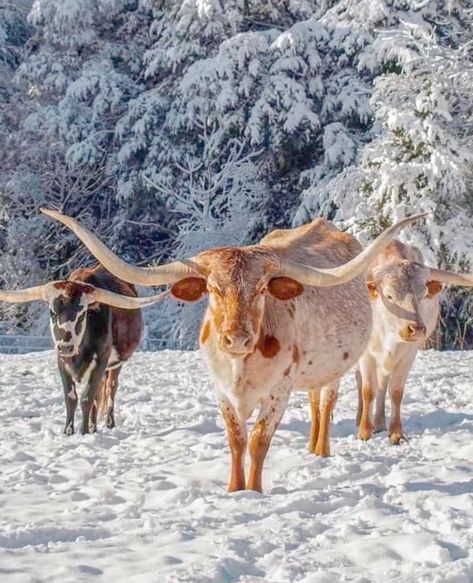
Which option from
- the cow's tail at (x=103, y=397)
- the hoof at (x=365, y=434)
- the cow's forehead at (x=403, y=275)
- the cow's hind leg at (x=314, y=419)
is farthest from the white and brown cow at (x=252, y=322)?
the cow's tail at (x=103, y=397)

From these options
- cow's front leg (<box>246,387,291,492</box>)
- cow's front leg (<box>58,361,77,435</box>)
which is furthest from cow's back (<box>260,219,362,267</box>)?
cow's front leg (<box>58,361,77,435</box>)

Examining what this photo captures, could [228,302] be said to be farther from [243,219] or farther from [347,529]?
[243,219]

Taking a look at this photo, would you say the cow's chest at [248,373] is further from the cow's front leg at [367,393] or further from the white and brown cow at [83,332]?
the cow's front leg at [367,393]

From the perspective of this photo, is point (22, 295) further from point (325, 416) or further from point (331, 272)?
point (331, 272)

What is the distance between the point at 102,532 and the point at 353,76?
2261 cm

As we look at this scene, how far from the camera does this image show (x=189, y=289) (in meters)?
6.00

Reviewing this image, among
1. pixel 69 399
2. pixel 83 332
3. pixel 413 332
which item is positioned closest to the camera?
pixel 413 332

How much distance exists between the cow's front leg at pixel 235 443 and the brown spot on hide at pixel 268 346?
42cm

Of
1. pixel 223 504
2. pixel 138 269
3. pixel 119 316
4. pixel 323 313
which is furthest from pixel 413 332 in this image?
pixel 119 316

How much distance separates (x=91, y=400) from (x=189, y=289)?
3115 mm

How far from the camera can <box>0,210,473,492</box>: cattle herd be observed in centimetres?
581

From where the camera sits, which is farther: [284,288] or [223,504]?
[284,288]

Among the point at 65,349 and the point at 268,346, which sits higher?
the point at 268,346

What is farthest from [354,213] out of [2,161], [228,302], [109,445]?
[228,302]
